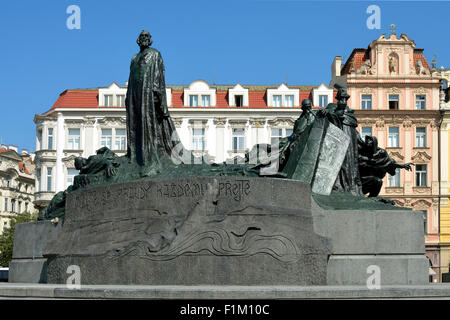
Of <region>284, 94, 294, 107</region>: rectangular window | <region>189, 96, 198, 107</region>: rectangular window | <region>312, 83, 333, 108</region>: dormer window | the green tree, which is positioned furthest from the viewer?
the green tree

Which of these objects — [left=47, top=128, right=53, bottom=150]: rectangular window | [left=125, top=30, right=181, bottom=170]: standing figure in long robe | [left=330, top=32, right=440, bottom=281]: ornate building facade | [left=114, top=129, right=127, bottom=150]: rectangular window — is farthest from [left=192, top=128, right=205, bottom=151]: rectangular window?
[left=125, top=30, right=181, bottom=170]: standing figure in long robe

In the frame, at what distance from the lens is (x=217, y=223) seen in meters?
12.4

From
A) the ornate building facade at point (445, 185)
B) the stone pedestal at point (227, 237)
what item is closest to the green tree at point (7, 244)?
the ornate building facade at point (445, 185)

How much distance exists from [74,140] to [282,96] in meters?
14.8

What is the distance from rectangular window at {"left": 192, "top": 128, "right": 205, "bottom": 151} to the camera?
51031 millimetres

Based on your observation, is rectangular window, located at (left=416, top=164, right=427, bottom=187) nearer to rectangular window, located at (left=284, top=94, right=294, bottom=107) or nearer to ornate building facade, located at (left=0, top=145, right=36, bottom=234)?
rectangular window, located at (left=284, top=94, right=294, bottom=107)

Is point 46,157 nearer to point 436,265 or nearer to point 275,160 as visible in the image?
point 436,265

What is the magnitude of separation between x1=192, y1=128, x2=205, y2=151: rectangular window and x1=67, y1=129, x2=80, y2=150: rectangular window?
7976 mm

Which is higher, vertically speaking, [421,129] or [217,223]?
[421,129]

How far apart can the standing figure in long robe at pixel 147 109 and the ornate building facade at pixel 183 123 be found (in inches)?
1383

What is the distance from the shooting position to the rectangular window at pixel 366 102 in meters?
51.6

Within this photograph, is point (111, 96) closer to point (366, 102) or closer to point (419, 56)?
point (366, 102)
